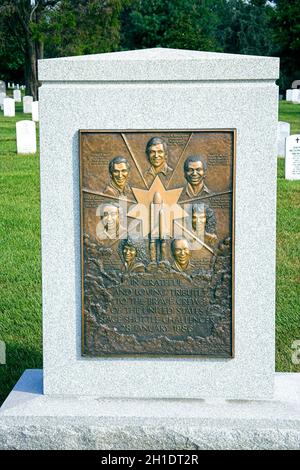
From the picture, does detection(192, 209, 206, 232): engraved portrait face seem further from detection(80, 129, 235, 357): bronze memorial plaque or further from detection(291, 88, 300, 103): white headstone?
detection(291, 88, 300, 103): white headstone

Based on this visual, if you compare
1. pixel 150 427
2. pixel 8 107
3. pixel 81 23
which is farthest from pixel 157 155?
pixel 81 23

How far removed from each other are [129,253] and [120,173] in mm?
429

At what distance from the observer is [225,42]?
64.8 m

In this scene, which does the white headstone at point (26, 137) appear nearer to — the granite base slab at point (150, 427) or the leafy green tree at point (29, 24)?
the granite base slab at point (150, 427)

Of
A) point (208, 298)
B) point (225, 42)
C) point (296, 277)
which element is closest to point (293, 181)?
point (296, 277)

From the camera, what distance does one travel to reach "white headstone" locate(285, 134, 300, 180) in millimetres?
13062

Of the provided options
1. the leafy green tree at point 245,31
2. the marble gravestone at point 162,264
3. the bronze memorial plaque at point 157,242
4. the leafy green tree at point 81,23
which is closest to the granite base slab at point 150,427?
the marble gravestone at point 162,264

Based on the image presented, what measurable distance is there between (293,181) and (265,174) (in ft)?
31.5

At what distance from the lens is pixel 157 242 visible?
4090mm

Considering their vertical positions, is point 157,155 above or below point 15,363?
above

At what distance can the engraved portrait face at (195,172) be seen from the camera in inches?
156

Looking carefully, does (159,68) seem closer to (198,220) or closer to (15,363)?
(198,220)
